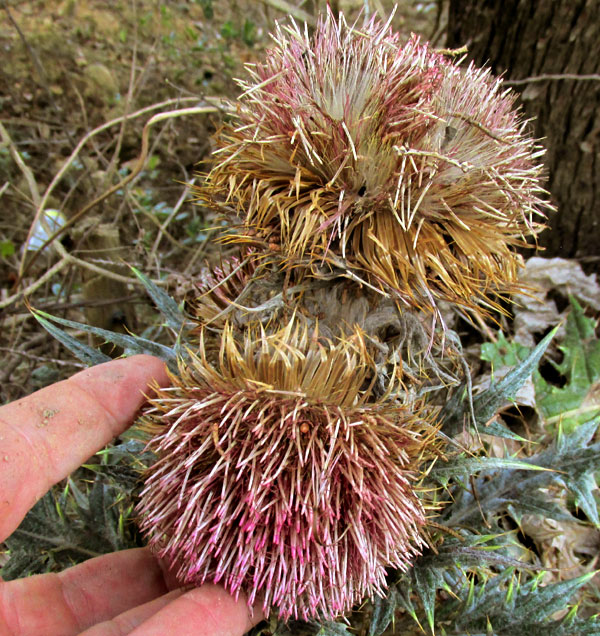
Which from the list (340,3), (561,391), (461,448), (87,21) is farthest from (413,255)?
(87,21)

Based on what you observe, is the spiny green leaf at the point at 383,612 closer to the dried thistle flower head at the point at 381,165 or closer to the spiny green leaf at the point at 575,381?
the dried thistle flower head at the point at 381,165

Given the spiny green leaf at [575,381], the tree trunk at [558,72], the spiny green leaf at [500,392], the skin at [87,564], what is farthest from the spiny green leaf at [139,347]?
the tree trunk at [558,72]

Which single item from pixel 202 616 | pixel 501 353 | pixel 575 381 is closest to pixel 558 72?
pixel 501 353

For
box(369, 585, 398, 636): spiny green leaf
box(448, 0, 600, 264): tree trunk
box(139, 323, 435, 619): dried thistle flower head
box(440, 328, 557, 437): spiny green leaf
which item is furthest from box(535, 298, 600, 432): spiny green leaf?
box(139, 323, 435, 619): dried thistle flower head

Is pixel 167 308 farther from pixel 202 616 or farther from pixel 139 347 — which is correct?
pixel 202 616

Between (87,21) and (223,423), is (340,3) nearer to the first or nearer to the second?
(223,423)

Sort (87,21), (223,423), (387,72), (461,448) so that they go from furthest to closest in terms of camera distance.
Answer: (87,21) < (461,448) < (387,72) < (223,423)
